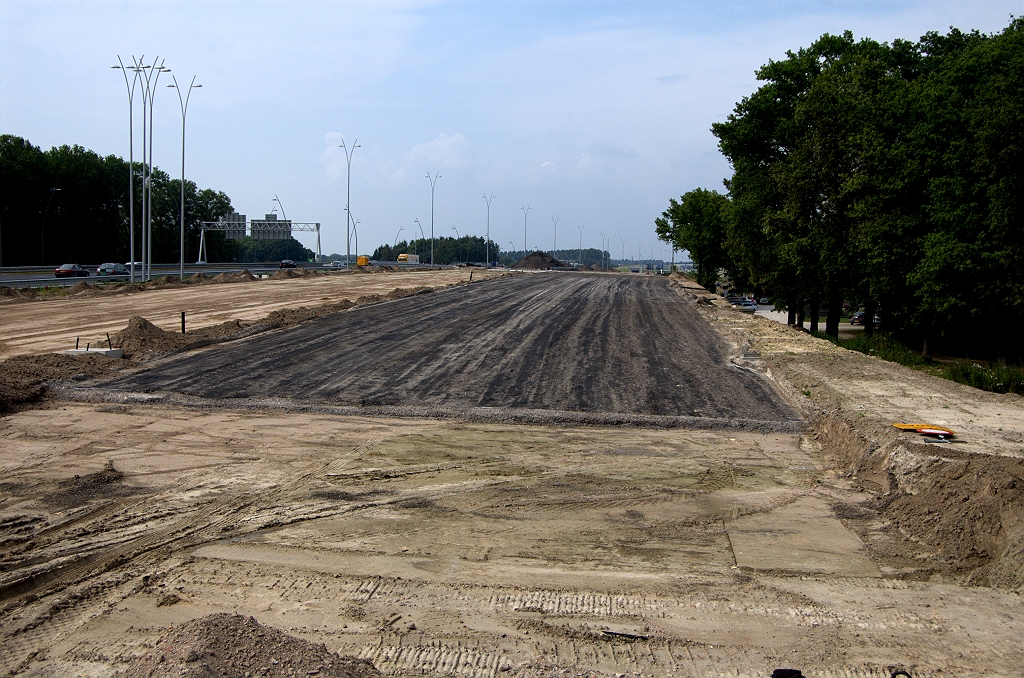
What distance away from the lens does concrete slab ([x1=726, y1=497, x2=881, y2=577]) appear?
288 inches

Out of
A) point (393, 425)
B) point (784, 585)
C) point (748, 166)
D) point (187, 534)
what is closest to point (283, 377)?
point (393, 425)

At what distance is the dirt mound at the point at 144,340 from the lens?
1905 cm

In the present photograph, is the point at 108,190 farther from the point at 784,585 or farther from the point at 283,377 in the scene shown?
the point at 784,585

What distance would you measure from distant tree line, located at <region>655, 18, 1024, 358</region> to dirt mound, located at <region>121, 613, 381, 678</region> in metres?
26.9

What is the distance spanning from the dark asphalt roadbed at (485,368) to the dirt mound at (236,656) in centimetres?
952

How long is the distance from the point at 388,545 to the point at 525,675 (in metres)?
2.71

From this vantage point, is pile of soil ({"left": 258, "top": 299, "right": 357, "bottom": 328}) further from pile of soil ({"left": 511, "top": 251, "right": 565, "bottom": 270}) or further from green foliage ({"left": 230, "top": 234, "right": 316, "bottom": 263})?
green foliage ({"left": 230, "top": 234, "right": 316, "bottom": 263})

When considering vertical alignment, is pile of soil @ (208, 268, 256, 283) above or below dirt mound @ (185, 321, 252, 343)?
above

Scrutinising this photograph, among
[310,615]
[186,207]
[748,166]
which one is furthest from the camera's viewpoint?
[186,207]

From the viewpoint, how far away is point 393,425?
13.3m

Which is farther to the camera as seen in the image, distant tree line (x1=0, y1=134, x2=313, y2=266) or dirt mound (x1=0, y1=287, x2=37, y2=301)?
distant tree line (x1=0, y1=134, x2=313, y2=266)

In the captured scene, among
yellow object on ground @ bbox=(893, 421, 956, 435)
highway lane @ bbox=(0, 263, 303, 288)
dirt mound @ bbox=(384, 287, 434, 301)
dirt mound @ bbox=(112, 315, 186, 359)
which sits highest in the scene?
highway lane @ bbox=(0, 263, 303, 288)

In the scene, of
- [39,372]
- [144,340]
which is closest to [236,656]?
[39,372]

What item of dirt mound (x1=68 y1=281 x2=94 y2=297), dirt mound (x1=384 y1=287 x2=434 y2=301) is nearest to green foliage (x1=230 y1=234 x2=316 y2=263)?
dirt mound (x1=68 y1=281 x2=94 y2=297)
